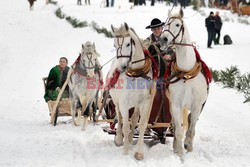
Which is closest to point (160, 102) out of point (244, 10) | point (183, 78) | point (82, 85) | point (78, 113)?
point (183, 78)

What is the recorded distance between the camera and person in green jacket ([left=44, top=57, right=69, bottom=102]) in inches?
488

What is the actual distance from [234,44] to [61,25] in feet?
44.5

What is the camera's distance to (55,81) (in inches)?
492

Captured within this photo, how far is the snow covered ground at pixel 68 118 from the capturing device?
7770 mm

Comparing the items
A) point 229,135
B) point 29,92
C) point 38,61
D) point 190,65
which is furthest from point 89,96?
point 38,61

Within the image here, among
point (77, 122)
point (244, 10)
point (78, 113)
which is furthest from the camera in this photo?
point (244, 10)

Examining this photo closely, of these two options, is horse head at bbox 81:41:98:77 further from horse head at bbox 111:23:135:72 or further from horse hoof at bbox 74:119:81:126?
horse head at bbox 111:23:135:72

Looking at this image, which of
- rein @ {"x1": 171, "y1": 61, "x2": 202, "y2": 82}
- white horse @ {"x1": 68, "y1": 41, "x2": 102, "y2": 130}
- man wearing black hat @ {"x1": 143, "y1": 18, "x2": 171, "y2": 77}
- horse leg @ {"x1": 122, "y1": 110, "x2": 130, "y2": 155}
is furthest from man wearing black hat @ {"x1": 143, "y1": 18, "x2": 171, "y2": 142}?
white horse @ {"x1": 68, "y1": 41, "x2": 102, "y2": 130}

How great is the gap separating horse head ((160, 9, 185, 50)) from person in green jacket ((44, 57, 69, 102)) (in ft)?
17.8

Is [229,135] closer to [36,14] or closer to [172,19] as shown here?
[172,19]

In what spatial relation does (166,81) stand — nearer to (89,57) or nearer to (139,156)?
(139,156)

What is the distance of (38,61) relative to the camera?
25.2m

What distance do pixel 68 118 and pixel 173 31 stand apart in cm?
664

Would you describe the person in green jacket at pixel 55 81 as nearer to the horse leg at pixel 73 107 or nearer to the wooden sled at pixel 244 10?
the horse leg at pixel 73 107
